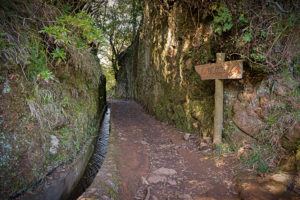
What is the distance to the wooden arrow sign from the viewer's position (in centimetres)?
344

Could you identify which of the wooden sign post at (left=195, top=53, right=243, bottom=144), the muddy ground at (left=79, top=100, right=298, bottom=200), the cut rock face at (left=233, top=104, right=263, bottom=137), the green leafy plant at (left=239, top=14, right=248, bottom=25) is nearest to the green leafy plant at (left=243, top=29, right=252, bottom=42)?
the green leafy plant at (left=239, top=14, right=248, bottom=25)

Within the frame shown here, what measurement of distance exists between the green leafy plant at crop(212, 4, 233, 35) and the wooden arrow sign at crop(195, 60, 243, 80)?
0.78m

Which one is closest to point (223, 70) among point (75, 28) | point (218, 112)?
point (218, 112)

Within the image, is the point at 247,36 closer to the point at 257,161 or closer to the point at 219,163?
the point at 257,161

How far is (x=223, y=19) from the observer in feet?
12.5

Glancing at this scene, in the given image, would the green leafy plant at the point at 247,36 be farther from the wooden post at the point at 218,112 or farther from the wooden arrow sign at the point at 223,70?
the wooden post at the point at 218,112

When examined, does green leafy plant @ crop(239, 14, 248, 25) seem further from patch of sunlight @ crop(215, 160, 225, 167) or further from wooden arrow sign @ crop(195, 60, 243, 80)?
patch of sunlight @ crop(215, 160, 225, 167)

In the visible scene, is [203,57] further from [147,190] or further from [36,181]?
[36,181]

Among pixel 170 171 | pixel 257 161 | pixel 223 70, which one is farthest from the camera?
pixel 223 70

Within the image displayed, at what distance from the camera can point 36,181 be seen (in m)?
2.51

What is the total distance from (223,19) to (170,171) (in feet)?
11.1

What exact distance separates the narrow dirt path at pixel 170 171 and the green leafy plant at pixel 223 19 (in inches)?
108

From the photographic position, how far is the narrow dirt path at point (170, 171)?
9.23 feet

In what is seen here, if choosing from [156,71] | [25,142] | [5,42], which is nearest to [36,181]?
[25,142]
